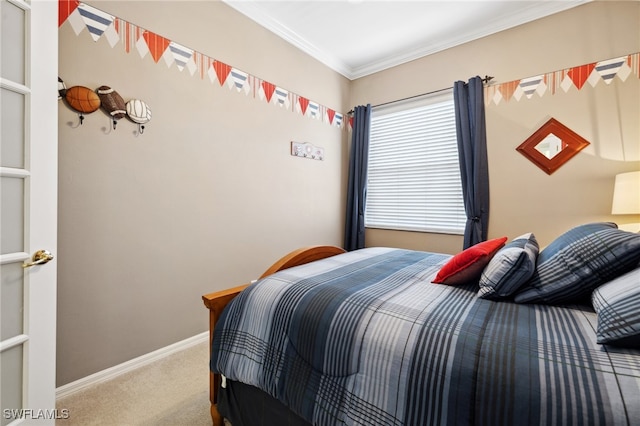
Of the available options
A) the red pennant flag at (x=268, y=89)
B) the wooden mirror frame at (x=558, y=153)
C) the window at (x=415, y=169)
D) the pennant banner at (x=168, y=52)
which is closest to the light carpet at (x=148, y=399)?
the pennant banner at (x=168, y=52)

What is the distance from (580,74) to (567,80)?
0.08m

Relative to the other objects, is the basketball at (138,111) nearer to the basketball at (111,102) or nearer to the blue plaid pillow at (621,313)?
the basketball at (111,102)

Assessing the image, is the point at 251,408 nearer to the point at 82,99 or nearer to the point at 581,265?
the point at 581,265

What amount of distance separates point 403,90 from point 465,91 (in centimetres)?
69

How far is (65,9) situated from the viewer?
1.56 m

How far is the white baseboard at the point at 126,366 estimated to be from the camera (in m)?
1.60

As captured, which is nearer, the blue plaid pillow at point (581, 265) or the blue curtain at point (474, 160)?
the blue plaid pillow at point (581, 265)

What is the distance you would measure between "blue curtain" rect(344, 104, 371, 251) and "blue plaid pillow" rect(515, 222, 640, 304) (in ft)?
7.73

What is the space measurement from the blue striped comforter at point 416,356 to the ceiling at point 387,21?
2403mm

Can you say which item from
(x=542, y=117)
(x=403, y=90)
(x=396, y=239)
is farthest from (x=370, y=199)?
(x=542, y=117)

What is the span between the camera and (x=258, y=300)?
1.23m

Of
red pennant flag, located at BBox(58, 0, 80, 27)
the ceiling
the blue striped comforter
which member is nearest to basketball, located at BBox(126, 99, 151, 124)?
red pennant flag, located at BBox(58, 0, 80, 27)

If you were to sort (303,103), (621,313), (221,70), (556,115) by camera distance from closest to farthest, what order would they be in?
(621,313) < (221,70) < (556,115) < (303,103)
